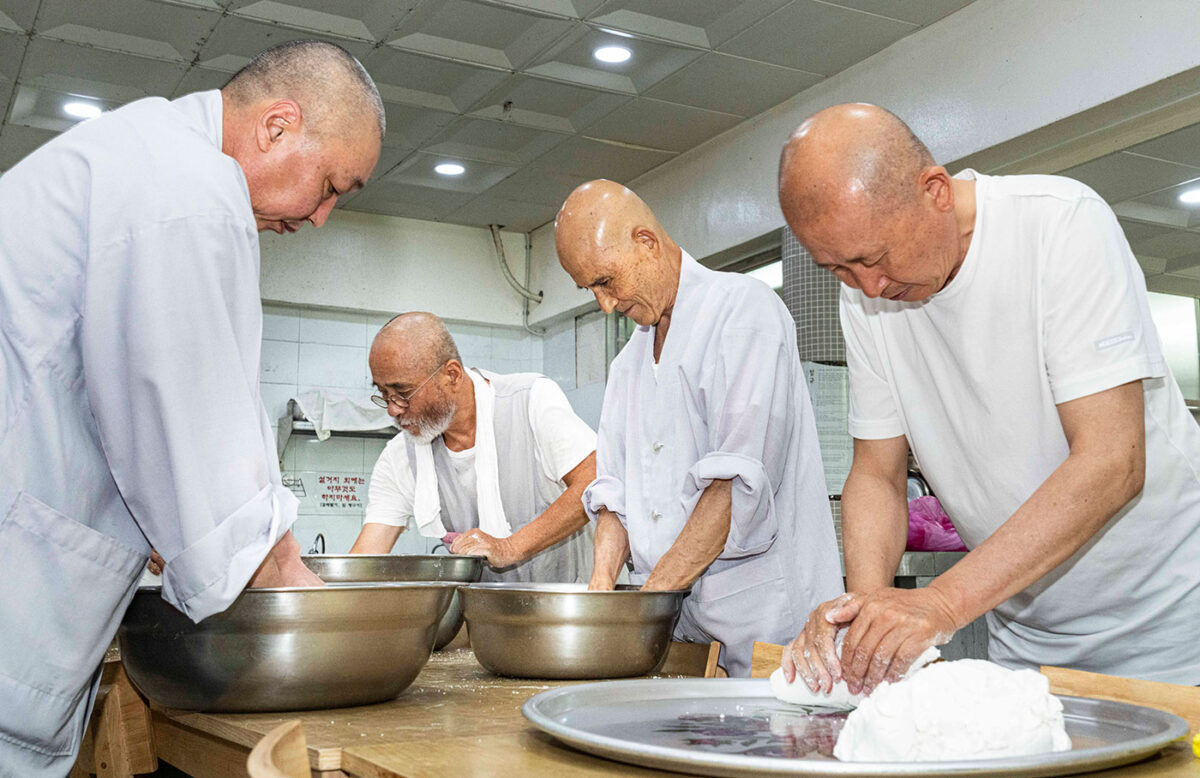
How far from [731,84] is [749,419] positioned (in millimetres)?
3418

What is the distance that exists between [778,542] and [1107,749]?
1182mm

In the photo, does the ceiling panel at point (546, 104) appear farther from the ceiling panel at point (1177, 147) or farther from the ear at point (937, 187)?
the ear at point (937, 187)

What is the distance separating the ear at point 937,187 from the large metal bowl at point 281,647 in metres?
0.79

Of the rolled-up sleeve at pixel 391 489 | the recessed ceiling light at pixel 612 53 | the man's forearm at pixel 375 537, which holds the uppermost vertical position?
the recessed ceiling light at pixel 612 53

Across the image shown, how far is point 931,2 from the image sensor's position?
162 inches

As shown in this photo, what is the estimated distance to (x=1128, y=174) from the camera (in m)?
4.05

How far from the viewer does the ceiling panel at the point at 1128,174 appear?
13.0ft

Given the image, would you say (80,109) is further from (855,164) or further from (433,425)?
(855,164)

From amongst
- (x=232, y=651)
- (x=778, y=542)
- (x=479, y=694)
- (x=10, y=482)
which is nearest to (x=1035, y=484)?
(x=778, y=542)

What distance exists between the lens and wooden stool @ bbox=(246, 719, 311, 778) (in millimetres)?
649

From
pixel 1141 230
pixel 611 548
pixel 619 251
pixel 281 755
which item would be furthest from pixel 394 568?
pixel 1141 230

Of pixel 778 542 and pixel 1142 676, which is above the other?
pixel 778 542

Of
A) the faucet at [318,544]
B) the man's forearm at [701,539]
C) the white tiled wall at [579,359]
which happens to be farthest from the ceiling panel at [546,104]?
the man's forearm at [701,539]

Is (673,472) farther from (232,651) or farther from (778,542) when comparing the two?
(232,651)
